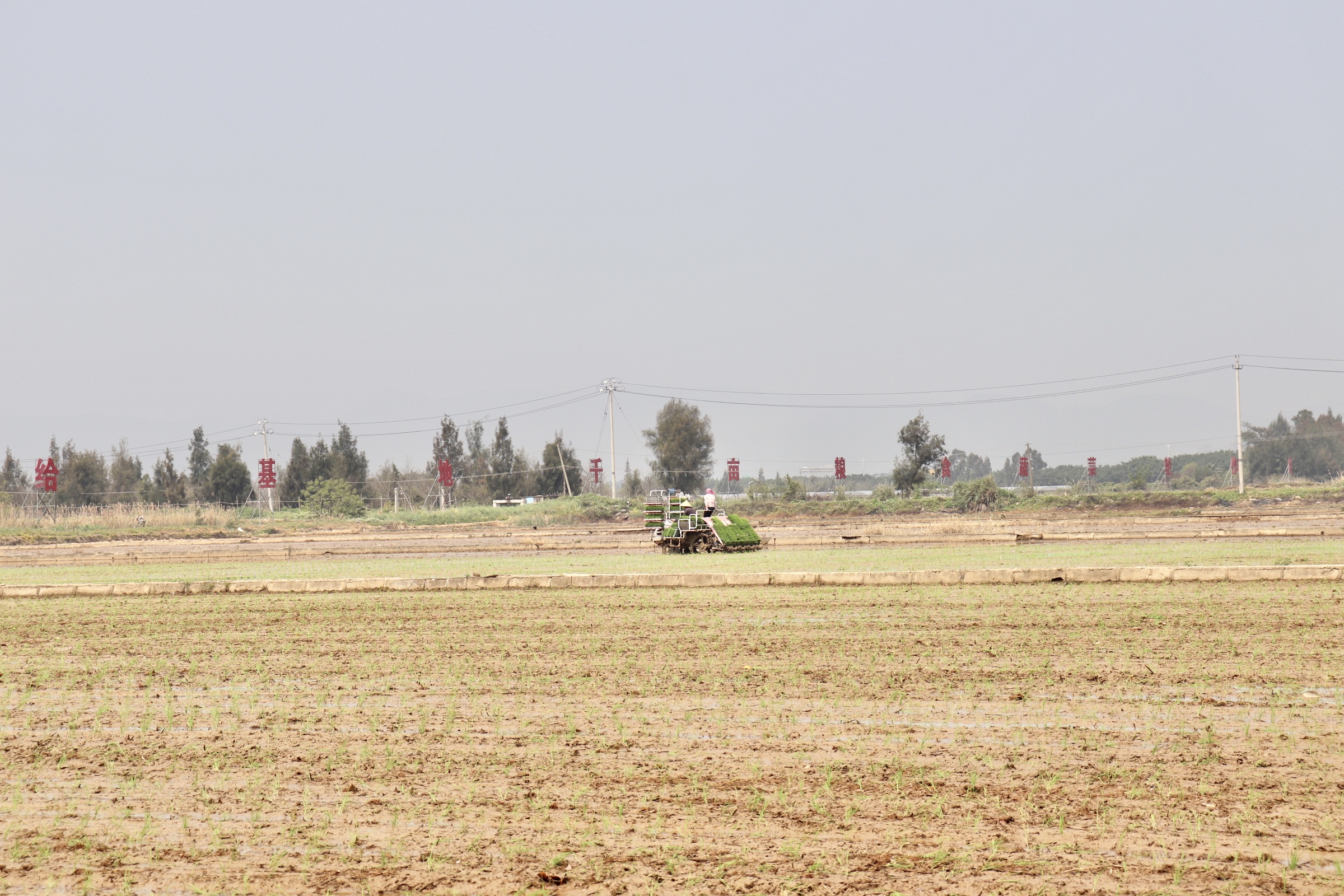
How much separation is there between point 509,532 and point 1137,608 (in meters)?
36.1

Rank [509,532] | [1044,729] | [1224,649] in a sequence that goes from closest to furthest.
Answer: [1044,729]
[1224,649]
[509,532]

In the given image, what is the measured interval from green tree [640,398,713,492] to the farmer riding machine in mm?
57532

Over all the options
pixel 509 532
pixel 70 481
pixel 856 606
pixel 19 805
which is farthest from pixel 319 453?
pixel 19 805

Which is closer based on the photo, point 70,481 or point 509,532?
point 509,532

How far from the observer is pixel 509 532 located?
1816 inches

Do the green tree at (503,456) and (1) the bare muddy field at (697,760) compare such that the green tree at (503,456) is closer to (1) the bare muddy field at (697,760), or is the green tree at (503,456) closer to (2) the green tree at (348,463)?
(2) the green tree at (348,463)

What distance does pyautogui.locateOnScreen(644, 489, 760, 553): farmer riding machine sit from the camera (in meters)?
25.9

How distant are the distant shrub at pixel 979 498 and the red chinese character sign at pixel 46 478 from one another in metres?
51.2

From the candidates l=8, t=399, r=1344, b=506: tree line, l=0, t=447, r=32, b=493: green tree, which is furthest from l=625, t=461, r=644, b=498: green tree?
l=0, t=447, r=32, b=493: green tree

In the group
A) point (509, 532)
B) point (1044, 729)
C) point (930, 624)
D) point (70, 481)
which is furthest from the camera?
point (70, 481)

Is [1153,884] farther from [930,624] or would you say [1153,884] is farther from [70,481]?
[70,481]

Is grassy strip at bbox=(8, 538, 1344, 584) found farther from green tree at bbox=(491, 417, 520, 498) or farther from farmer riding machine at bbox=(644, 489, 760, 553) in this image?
green tree at bbox=(491, 417, 520, 498)

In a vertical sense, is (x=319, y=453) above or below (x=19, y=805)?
above

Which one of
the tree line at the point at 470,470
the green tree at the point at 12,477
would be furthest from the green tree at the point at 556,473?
the green tree at the point at 12,477
